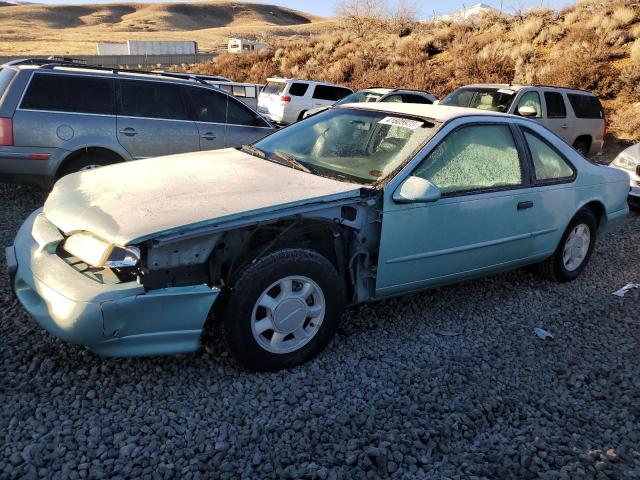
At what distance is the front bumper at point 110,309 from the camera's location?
2670 millimetres

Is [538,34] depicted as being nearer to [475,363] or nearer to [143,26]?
[475,363]

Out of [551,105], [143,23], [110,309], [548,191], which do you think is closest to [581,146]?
[551,105]

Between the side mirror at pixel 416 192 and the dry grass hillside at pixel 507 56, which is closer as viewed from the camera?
the side mirror at pixel 416 192

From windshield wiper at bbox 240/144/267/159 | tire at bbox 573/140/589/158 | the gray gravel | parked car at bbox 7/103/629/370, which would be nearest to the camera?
the gray gravel

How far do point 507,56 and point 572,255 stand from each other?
16.8m

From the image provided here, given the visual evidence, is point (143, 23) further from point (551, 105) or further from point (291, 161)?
point (291, 161)

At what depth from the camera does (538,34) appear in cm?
2125

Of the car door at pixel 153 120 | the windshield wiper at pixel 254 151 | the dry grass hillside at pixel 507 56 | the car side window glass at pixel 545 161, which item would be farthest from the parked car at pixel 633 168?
the dry grass hillside at pixel 507 56

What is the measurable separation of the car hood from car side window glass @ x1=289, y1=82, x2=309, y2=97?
1231 centimetres

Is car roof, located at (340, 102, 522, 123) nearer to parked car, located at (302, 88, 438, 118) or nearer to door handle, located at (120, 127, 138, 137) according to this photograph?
door handle, located at (120, 127, 138, 137)

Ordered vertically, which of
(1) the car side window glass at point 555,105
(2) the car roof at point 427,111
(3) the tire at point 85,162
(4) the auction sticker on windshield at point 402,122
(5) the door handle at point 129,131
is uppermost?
(2) the car roof at point 427,111

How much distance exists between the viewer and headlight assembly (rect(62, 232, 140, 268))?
9.04 ft

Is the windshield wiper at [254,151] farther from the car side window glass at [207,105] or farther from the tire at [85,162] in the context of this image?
the car side window glass at [207,105]

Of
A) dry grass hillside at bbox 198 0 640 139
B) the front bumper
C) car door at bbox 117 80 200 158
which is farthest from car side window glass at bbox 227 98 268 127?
dry grass hillside at bbox 198 0 640 139
